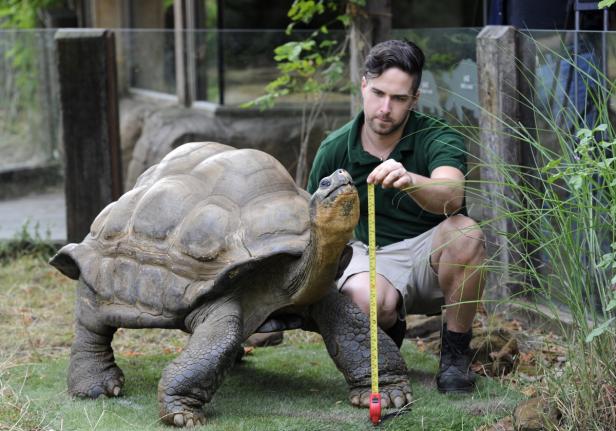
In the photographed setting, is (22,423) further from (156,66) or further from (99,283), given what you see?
(156,66)

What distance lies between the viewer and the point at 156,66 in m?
8.35

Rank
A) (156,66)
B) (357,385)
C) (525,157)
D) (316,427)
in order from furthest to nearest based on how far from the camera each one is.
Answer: (156,66)
(525,157)
(357,385)
(316,427)

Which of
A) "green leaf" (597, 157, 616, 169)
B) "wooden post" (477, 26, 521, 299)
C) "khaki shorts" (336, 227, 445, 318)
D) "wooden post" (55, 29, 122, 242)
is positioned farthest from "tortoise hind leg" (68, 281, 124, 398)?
"wooden post" (55, 29, 122, 242)

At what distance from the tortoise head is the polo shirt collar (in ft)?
2.78

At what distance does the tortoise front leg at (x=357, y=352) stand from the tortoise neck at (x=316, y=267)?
17 centimetres

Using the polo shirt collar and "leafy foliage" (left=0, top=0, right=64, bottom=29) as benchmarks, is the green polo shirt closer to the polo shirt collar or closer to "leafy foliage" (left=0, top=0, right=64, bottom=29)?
the polo shirt collar

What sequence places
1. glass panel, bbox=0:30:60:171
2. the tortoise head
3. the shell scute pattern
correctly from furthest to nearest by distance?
glass panel, bbox=0:30:60:171, the shell scute pattern, the tortoise head

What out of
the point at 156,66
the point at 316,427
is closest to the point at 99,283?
the point at 316,427

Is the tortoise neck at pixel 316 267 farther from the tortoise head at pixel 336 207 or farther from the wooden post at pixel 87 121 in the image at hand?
the wooden post at pixel 87 121

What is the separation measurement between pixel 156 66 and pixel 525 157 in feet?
12.8

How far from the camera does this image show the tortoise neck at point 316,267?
11.5 ft

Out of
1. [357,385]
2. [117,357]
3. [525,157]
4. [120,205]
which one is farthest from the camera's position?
[525,157]

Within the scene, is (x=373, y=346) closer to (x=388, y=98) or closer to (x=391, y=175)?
(x=391, y=175)

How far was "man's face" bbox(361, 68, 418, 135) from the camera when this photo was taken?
4066 millimetres
